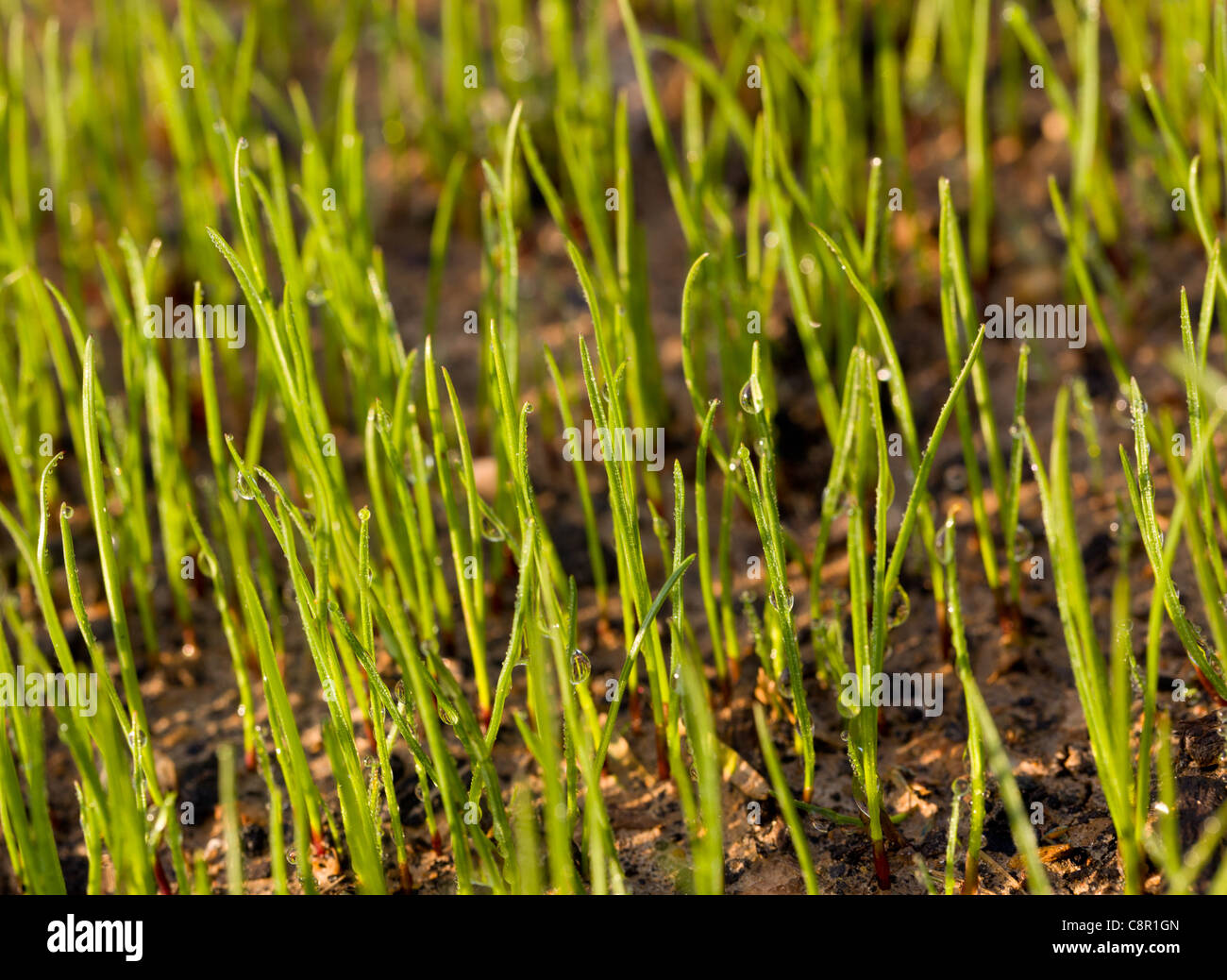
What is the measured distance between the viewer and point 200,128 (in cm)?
223

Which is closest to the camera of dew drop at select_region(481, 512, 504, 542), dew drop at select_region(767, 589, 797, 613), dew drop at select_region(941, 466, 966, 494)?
dew drop at select_region(767, 589, 797, 613)

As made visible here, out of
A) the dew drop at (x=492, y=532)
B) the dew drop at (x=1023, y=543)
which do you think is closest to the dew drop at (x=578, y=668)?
the dew drop at (x=492, y=532)

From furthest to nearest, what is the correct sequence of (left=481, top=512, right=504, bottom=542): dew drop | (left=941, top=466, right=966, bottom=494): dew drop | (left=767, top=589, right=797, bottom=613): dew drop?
1. (left=941, top=466, right=966, bottom=494): dew drop
2. (left=481, top=512, right=504, bottom=542): dew drop
3. (left=767, top=589, right=797, bottom=613): dew drop

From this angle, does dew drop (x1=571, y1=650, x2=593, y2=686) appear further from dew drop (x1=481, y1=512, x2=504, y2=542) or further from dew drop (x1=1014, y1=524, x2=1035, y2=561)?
dew drop (x1=1014, y1=524, x2=1035, y2=561)

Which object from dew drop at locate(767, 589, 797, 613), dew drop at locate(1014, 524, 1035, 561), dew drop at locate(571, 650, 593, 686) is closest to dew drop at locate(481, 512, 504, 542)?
dew drop at locate(571, 650, 593, 686)

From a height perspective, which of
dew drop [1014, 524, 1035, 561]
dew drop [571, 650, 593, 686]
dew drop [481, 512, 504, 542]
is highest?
dew drop [481, 512, 504, 542]

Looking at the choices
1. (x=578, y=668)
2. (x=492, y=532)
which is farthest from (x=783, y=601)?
(x=492, y=532)

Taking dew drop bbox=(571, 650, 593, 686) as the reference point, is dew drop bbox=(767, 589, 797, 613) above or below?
above

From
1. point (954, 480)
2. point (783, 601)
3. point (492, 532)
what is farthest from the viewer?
point (954, 480)

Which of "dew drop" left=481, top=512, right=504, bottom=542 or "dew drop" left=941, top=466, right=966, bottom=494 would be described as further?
"dew drop" left=941, top=466, right=966, bottom=494

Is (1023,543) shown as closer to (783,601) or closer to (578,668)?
(783,601)

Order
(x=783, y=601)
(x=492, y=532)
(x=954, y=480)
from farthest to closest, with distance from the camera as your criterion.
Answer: (x=954, y=480) → (x=492, y=532) → (x=783, y=601)
